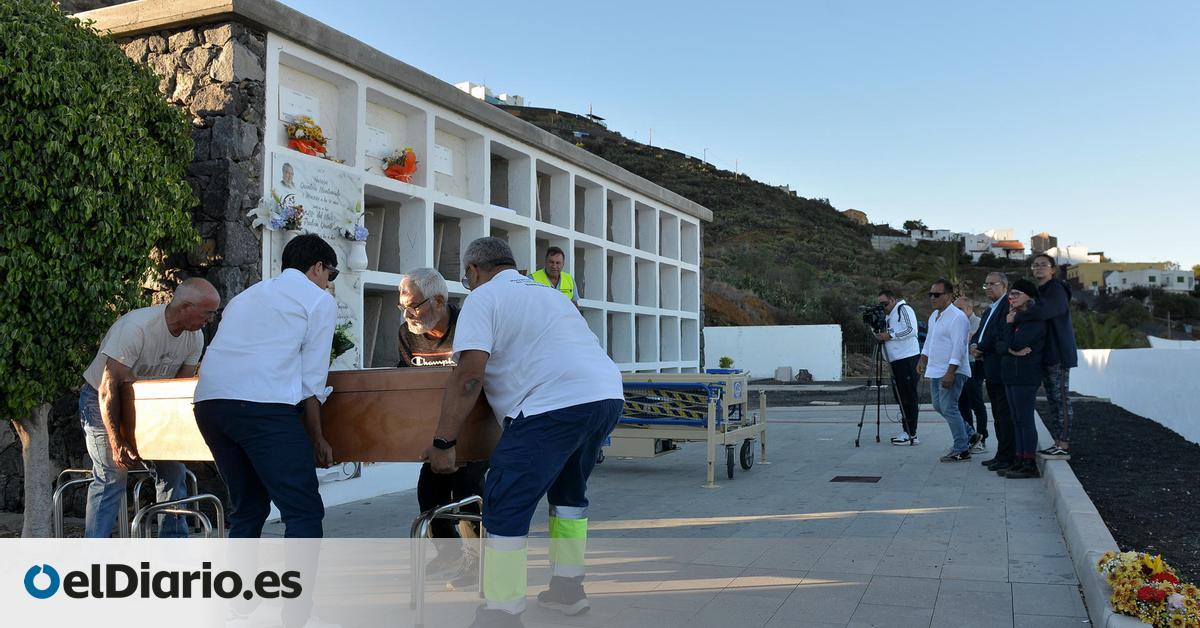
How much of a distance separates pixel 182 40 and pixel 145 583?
13.1ft

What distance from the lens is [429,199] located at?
8195 millimetres

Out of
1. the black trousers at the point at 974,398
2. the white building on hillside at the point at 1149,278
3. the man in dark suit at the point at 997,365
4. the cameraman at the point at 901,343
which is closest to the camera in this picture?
the man in dark suit at the point at 997,365

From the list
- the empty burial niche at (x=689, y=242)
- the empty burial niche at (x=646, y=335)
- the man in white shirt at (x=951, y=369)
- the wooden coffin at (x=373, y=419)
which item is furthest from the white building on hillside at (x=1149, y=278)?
the wooden coffin at (x=373, y=419)

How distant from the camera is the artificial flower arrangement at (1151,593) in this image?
3154 millimetres

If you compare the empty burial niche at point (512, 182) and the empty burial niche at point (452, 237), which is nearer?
the empty burial niche at point (452, 237)

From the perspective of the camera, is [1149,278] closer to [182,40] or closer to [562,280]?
[562,280]

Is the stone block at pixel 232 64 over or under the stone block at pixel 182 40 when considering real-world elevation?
under

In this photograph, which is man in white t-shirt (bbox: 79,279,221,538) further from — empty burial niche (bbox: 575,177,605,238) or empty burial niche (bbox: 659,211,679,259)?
empty burial niche (bbox: 659,211,679,259)

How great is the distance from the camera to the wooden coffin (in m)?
3.37

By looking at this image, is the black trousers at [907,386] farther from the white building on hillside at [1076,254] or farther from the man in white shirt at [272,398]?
the white building on hillside at [1076,254]

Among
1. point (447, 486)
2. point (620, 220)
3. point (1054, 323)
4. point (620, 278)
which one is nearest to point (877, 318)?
point (1054, 323)

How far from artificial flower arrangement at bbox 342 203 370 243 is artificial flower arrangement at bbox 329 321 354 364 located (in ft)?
2.20

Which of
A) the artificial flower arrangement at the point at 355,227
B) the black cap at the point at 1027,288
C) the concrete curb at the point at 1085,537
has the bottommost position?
the concrete curb at the point at 1085,537

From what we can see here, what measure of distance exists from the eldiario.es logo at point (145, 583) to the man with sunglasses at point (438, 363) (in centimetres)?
105
